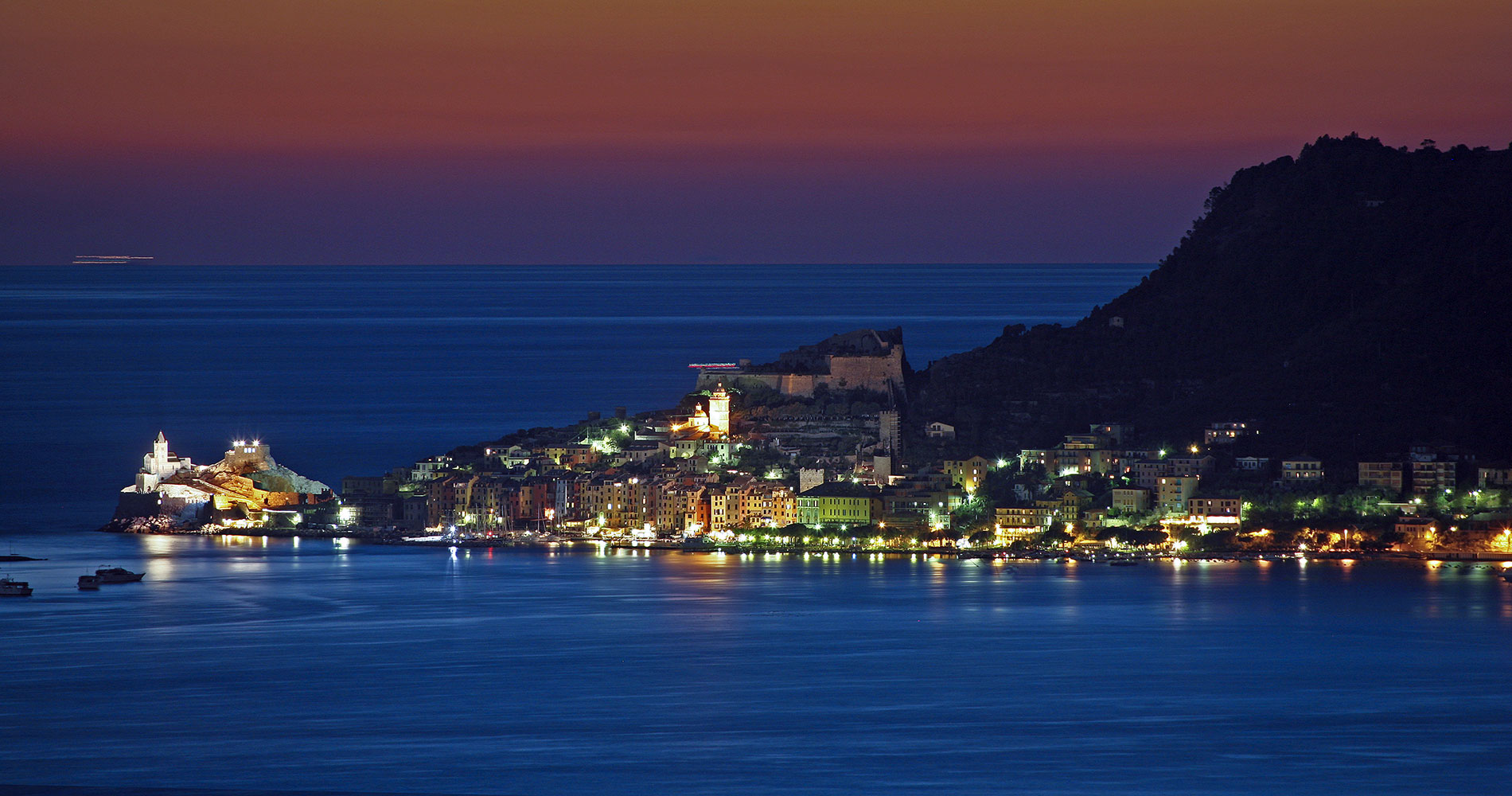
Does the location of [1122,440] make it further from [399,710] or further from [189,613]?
[399,710]

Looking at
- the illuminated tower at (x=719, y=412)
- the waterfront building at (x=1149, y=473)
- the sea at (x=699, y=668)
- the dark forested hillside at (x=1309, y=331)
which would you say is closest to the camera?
the sea at (x=699, y=668)

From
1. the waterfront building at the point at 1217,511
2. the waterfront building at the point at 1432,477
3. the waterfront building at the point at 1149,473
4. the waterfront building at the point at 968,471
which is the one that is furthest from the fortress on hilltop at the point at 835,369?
the waterfront building at the point at 1432,477

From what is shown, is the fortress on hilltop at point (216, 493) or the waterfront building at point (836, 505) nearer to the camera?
the waterfront building at point (836, 505)

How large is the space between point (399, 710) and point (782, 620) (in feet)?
28.5

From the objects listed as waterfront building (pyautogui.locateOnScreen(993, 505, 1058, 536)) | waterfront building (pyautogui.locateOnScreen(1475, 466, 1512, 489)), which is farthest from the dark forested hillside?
waterfront building (pyautogui.locateOnScreen(993, 505, 1058, 536))

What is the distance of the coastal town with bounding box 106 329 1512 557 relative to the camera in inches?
1628

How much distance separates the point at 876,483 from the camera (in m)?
45.2

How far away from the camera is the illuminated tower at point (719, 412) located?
51.0 m

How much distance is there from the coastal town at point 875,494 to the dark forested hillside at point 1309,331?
4.03 feet

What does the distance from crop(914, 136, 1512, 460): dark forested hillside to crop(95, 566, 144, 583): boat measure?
61.8 ft

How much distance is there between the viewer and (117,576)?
3553cm

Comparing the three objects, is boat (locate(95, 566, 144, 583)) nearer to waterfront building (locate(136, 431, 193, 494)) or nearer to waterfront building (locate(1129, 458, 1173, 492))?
waterfront building (locate(136, 431, 193, 494))

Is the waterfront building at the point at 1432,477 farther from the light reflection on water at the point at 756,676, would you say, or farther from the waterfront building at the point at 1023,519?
the waterfront building at the point at 1023,519

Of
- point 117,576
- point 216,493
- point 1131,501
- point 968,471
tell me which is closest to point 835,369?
point 968,471
